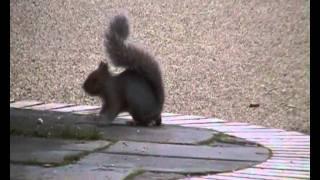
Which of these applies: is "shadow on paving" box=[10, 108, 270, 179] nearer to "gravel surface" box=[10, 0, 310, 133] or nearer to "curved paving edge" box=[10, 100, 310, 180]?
"curved paving edge" box=[10, 100, 310, 180]

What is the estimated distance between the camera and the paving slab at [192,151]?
12.5ft

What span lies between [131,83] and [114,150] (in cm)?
86

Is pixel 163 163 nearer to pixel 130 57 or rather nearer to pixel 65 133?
pixel 65 133

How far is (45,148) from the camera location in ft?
12.6

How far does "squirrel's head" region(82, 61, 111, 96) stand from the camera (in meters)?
4.75

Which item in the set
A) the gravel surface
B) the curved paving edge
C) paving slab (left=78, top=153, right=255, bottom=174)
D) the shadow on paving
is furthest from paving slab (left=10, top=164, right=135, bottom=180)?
the gravel surface

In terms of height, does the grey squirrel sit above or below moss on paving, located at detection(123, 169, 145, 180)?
above

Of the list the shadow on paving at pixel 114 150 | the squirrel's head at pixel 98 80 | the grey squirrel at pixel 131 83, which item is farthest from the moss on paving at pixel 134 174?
the squirrel's head at pixel 98 80

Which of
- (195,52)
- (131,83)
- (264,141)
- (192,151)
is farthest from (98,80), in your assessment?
(195,52)

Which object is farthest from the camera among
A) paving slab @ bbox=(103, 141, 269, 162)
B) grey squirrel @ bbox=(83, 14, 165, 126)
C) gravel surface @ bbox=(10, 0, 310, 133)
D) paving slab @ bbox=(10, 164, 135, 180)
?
gravel surface @ bbox=(10, 0, 310, 133)

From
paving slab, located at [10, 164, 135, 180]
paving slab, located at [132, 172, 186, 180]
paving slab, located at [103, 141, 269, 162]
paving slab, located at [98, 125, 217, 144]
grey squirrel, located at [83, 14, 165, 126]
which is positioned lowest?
paving slab, located at [132, 172, 186, 180]

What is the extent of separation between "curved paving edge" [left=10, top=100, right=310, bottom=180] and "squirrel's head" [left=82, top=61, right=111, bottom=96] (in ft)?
1.08

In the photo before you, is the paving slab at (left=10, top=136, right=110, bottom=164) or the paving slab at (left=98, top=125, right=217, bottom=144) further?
the paving slab at (left=98, top=125, right=217, bottom=144)

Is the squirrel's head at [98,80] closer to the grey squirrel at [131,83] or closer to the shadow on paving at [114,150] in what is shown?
the grey squirrel at [131,83]
